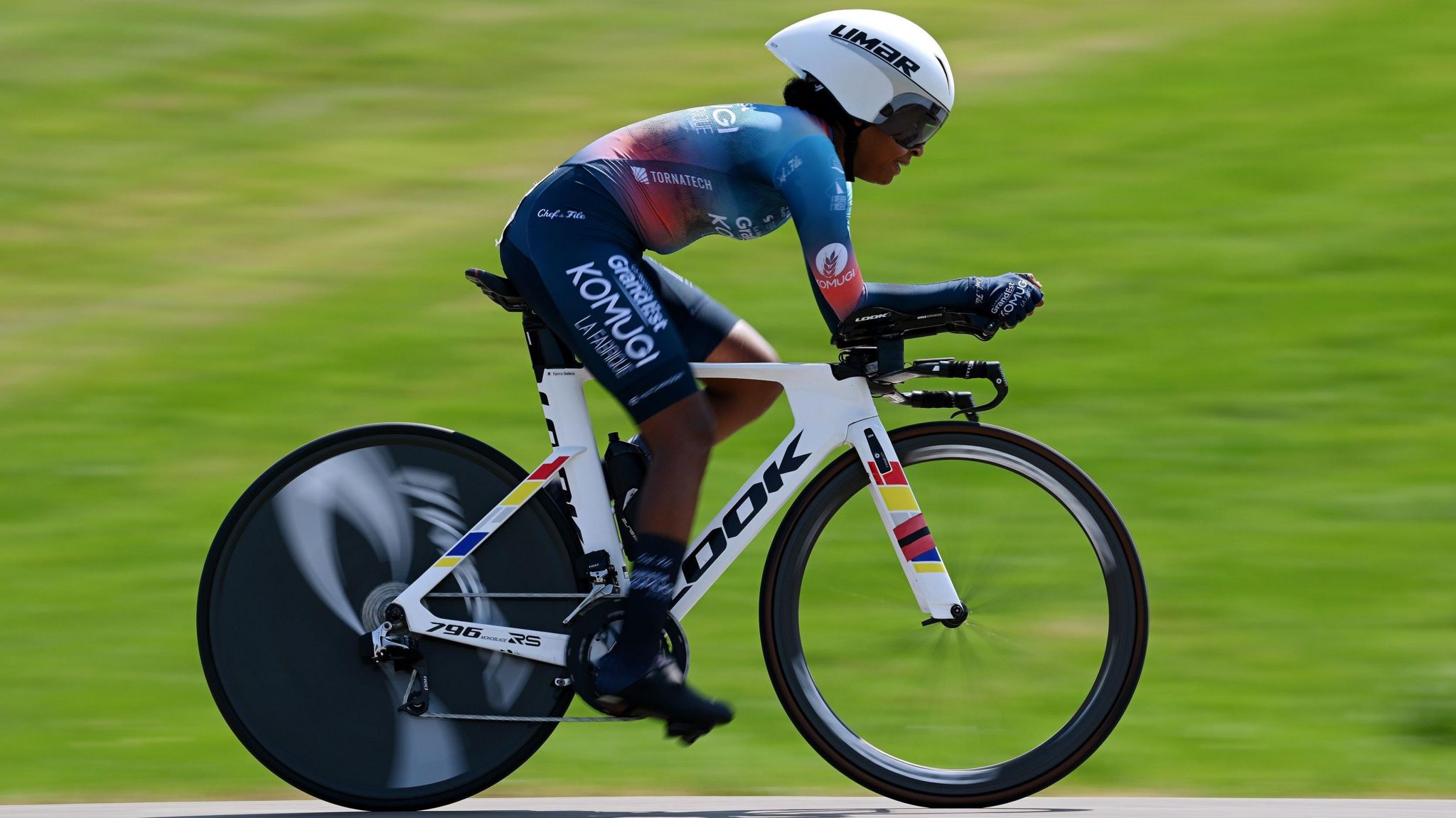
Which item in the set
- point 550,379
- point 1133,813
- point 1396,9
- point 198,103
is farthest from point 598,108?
point 1133,813

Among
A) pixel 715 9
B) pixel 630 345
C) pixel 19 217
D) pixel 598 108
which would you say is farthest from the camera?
pixel 715 9

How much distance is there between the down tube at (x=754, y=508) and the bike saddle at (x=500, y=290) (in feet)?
2.32

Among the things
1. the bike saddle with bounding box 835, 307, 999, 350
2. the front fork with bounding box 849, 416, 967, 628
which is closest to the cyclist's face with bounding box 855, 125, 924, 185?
the bike saddle with bounding box 835, 307, 999, 350

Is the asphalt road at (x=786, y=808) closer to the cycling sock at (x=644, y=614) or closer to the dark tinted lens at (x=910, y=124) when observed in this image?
the cycling sock at (x=644, y=614)

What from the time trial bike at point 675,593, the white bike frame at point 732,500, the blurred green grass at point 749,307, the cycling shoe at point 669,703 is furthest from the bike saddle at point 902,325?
the blurred green grass at point 749,307

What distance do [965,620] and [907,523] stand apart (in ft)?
0.88

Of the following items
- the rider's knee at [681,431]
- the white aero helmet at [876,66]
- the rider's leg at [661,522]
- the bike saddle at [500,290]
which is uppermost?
the white aero helmet at [876,66]

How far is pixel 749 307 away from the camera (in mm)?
7648

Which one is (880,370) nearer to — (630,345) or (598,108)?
(630,345)

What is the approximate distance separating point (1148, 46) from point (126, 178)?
582cm

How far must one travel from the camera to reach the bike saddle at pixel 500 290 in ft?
13.5

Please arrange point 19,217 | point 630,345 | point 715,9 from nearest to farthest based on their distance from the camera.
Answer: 1. point 630,345
2. point 19,217
3. point 715,9

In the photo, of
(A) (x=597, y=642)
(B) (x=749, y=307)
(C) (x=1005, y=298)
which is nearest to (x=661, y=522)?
(A) (x=597, y=642)

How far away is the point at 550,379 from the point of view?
166 inches
